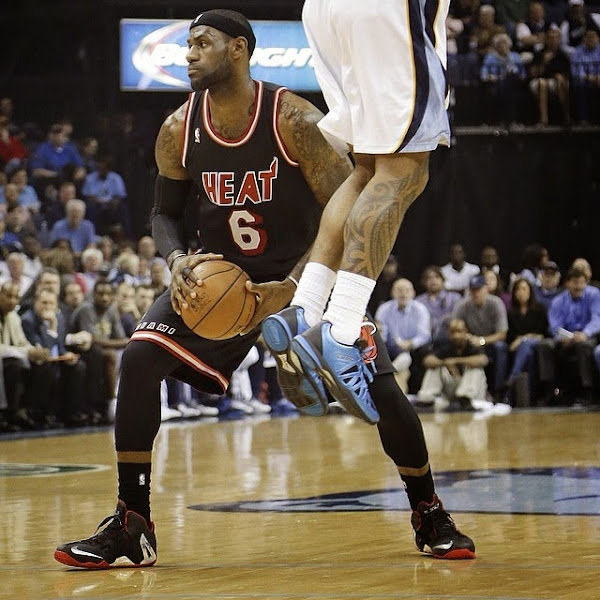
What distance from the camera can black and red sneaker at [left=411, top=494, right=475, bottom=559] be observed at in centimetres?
481

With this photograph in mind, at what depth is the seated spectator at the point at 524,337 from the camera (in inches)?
554

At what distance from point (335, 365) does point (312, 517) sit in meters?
2.22

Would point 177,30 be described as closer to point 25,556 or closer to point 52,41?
point 52,41

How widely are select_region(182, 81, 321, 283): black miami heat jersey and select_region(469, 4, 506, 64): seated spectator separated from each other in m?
12.4

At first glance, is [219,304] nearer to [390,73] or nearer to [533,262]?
[390,73]

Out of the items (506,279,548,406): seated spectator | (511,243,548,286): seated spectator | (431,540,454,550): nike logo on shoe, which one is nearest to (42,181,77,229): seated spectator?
(506,279,548,406): seated spectator

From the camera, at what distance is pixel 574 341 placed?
14078mm

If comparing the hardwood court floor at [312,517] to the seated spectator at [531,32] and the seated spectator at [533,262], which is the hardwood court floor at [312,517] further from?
the seated spectator at [531,32]

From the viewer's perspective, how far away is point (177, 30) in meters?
17.1

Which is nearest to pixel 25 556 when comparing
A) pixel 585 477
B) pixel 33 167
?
pixel 585 477

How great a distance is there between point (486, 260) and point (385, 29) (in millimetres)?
→ 11782

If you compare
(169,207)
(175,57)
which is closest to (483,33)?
(175,57)

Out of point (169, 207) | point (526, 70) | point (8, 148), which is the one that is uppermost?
point (526, 70)

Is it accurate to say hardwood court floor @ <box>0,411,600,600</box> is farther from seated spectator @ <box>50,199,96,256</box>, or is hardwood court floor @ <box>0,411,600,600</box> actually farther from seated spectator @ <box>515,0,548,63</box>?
seated spectator @ <box>515,0,548,63</box>
